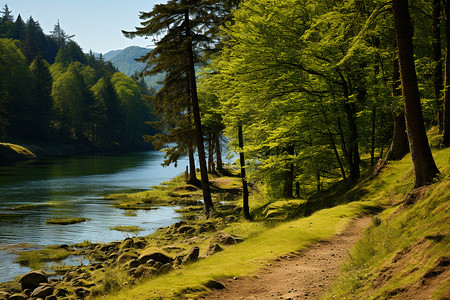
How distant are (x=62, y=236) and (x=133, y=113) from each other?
382ft

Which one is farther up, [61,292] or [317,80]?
[317,80]

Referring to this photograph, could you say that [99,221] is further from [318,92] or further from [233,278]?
[233,278]

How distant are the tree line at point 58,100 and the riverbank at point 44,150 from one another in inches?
89.6

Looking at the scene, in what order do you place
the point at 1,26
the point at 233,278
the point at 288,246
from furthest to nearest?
the point at 1,26 → the point at 288,246 → the point at 233,278

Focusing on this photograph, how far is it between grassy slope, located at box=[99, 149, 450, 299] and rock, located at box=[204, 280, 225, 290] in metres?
0.12

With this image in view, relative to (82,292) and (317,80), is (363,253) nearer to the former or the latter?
(82,292)

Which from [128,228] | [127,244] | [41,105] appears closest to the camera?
[127,244]

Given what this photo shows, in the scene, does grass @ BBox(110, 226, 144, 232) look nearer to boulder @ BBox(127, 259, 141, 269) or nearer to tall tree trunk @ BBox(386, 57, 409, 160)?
boulder @ BBox(127, 259, 141, 269)

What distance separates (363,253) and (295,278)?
5.25ft

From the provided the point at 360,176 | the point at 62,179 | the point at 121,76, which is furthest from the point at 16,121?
the point at 360,176

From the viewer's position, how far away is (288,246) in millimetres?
10609

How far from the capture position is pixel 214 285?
797cm

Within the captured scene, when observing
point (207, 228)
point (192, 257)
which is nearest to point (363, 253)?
point (192, 257)

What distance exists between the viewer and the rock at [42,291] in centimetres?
1096
